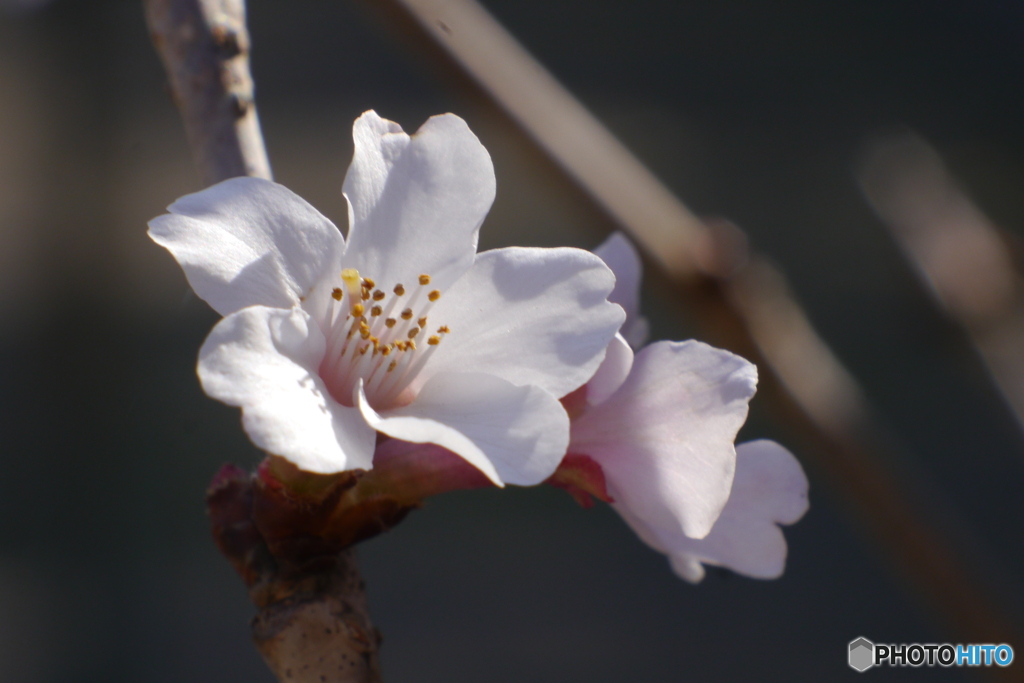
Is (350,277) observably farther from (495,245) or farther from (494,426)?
(495,245)

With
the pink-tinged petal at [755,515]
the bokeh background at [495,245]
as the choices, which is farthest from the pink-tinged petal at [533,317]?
the bokeh background at [495,245]

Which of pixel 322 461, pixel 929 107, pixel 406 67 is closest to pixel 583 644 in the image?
pixel 406 67

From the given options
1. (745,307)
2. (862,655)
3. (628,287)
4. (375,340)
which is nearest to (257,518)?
(375,340)

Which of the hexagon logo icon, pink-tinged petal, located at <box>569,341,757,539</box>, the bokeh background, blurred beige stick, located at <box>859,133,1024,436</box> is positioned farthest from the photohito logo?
the bokeh background

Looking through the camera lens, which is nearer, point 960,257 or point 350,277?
point 350,277

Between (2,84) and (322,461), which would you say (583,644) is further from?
(2,84)

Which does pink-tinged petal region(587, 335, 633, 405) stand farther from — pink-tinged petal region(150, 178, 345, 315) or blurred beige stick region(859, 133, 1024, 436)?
blurred beige stick region(859, 133, 1024, 436)
